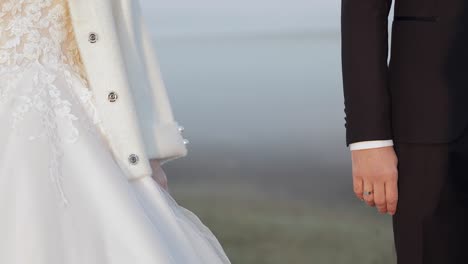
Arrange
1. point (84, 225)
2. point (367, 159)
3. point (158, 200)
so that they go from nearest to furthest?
point (367, 159) → point (84, 225) → point (158, 200)

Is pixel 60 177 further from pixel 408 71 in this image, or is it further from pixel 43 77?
pixel 408 71

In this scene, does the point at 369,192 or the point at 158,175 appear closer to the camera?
the point at 369,192

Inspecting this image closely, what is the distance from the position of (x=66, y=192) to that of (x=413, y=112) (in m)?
0.67


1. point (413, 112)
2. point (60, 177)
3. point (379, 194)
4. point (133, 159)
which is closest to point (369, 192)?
point (379, 194)

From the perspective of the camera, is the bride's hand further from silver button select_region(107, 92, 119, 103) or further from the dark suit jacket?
the dark suit jacket

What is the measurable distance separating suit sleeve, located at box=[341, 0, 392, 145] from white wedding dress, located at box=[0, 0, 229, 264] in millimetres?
443

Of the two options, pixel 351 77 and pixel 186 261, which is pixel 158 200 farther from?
pixel 351 77

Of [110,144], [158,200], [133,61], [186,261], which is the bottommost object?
[186,261]

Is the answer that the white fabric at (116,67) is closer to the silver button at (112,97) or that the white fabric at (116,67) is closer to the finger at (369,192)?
the silver button at (112,97)

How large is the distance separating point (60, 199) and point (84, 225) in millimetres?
69

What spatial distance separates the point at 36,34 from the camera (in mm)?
1826

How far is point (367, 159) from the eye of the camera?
1619 millimetres

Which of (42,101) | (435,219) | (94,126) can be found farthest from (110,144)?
(435,219)

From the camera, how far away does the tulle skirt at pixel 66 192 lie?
1705 millimetres
